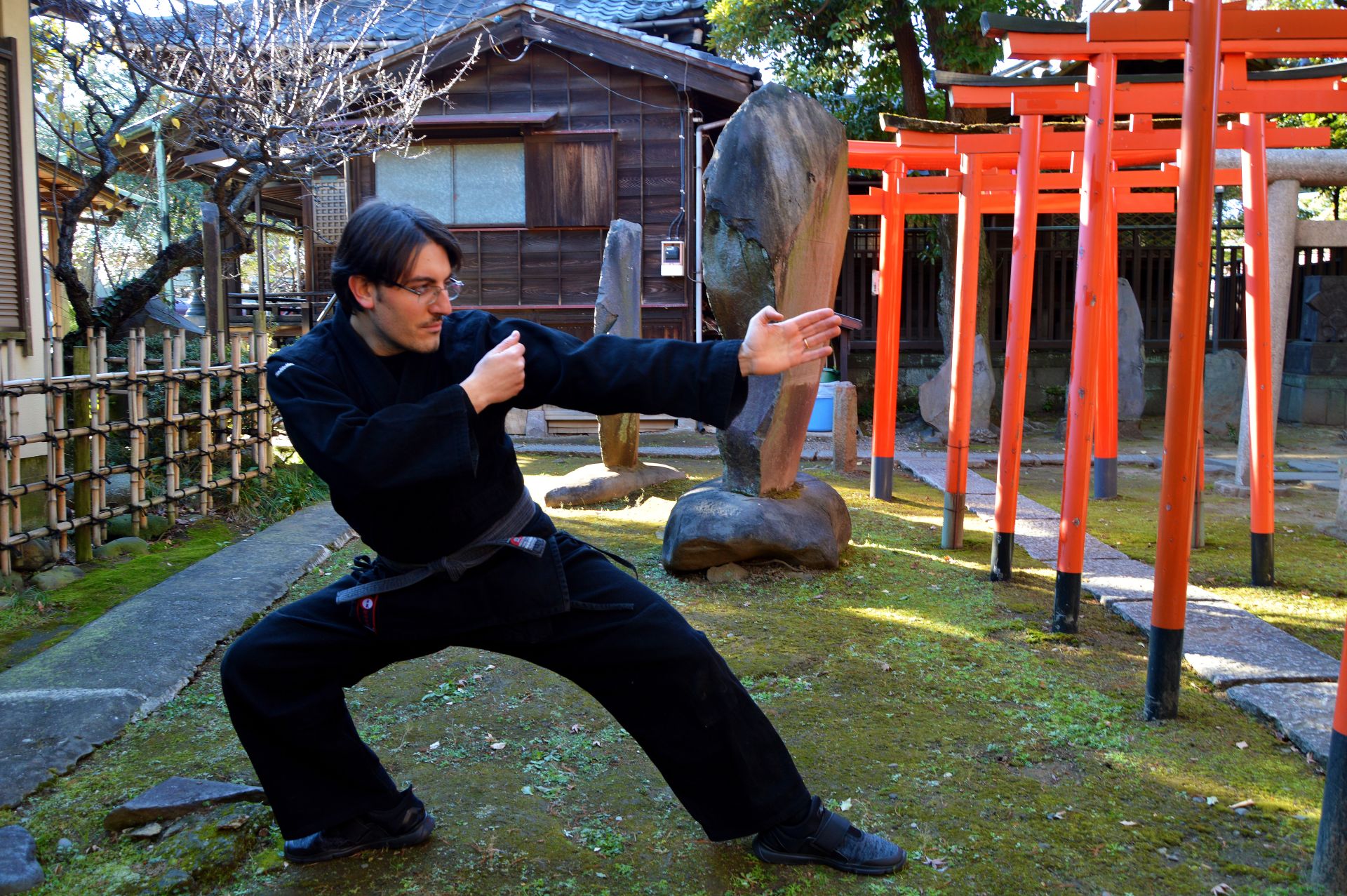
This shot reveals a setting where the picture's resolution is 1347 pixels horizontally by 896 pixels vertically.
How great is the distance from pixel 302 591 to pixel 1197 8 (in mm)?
4671

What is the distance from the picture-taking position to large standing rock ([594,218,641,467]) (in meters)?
8.02

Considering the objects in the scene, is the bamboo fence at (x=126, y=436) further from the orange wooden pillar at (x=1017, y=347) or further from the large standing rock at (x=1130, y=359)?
the large standing rock at (x=1130, y=359)

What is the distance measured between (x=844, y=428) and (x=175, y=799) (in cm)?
716

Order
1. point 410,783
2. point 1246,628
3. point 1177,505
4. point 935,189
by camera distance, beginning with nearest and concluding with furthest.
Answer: point 410,783
point 1177,505
point 1246,628
point 935,189

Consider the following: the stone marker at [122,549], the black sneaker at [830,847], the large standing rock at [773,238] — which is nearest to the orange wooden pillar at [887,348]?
the large standing rock at [773,238]

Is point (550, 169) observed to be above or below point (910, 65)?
below

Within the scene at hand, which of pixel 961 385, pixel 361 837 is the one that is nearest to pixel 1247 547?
pixel 961 385

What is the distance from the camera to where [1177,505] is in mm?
3324

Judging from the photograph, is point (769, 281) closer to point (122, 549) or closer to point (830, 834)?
point (830, 834)

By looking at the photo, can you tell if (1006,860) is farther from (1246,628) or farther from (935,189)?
(935,189)

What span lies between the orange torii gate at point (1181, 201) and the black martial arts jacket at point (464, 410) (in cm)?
170

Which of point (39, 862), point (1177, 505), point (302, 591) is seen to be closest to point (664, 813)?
point (39, 862)

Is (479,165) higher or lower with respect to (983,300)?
higher

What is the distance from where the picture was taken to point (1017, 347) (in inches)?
202
